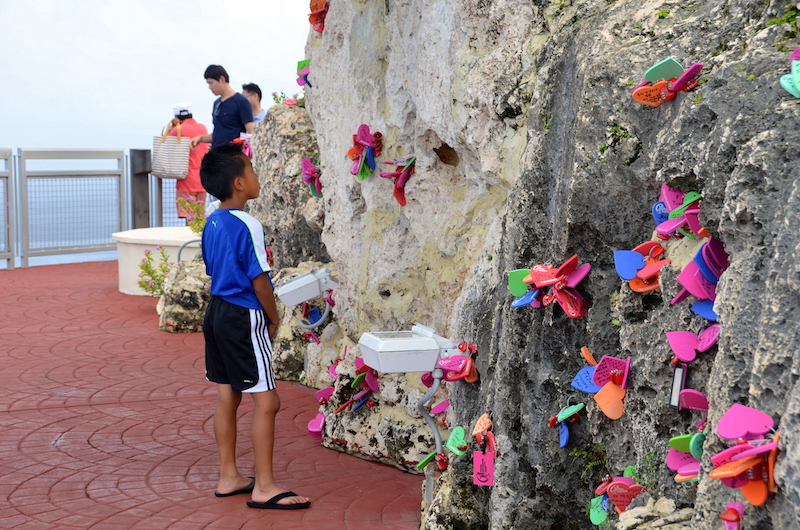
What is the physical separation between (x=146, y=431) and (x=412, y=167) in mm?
2326

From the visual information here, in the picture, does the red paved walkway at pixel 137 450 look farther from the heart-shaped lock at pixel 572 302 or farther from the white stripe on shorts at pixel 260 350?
the heart-shaped lock at pixel 572 302

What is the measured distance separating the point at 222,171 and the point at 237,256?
44cm

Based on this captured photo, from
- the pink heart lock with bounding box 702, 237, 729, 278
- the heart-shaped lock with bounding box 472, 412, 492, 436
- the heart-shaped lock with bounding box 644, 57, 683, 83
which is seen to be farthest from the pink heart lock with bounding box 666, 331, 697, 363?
Answer: the heart-shaped lock with bounding box 472, 412, 492, 436

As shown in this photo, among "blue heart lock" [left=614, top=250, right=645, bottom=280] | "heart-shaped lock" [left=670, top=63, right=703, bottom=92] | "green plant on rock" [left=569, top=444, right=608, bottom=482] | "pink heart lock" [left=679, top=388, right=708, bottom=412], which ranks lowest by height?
"green plant on rock" [left=569, top=444, right=608, bottom=482]

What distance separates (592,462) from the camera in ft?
8.70

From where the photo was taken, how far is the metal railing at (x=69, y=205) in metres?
11.4

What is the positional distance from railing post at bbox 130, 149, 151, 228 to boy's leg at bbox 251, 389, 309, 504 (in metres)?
9.58

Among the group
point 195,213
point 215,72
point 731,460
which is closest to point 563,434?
point 731,460

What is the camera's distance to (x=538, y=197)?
2854 mm

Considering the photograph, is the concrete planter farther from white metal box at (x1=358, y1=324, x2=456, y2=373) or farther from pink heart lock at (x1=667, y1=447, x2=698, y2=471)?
pink heart lock at (x1=667, y1=447, x2=698, y2=471)

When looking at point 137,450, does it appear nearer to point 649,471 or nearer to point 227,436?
point 227,436

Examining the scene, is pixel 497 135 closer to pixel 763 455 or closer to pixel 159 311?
pixel 763 455

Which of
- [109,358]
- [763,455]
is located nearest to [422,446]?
[763,455]

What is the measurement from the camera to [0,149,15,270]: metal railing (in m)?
11.1
